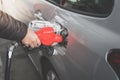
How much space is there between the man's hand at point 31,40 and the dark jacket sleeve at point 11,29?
0.08 feet

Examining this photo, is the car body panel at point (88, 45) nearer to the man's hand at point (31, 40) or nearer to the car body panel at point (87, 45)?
the car body panel at point (87, 45)

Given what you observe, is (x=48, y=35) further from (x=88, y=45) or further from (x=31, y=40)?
(x=88, y=45)

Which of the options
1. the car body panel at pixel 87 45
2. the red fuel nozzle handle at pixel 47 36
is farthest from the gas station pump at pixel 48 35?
the car body panel at pixel 87 45

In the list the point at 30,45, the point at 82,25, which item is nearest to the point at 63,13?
the point at 82,25

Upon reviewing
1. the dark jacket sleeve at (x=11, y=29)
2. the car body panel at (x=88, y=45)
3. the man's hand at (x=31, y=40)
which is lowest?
A: the car body panel at (x=88, y=45)

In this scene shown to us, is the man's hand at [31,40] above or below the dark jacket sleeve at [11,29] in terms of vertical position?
below

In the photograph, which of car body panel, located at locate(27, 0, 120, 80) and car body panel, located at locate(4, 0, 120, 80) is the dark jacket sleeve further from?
car body panel, located at locate(27, 0, 120, 80)

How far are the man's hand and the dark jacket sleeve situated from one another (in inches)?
1.0

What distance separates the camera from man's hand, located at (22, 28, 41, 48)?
166 cm

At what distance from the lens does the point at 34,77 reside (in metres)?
4.24

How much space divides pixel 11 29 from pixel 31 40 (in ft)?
0.44

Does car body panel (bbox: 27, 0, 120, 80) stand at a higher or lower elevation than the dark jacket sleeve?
lower

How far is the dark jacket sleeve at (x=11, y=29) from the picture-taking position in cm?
164

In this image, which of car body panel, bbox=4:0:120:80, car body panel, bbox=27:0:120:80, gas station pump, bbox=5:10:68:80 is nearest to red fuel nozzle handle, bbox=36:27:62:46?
gas station pump, bbox=5:10:68:80
